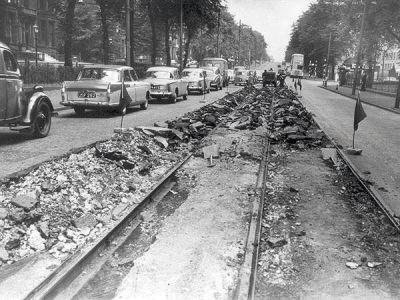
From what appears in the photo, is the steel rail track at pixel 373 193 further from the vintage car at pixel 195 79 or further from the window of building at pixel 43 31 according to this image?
the window of building at pixel 43 31

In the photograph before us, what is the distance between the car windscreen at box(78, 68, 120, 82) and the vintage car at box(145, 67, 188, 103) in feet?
21.1

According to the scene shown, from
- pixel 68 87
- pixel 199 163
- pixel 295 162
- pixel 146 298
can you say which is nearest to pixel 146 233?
pixel 146 298

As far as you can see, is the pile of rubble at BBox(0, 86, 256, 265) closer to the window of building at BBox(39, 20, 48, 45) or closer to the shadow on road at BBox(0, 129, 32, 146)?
the shadow on road at BBox(0, 129, 32, 146)

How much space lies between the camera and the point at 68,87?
604 inches

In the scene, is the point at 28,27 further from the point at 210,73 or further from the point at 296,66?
the point at 296,66

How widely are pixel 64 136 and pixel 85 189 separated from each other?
528cm

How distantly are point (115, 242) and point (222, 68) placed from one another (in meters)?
38.1

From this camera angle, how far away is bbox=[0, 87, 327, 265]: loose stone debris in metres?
5.05

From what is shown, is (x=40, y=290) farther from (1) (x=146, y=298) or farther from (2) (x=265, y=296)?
(2) (x=265, y=296)

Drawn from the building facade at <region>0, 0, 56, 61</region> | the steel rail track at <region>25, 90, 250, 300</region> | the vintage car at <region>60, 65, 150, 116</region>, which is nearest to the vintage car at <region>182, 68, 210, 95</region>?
the vintage car at <region>60, 65, 150, 116</region>

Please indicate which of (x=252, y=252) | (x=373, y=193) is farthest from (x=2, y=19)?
(x=252, y=252)

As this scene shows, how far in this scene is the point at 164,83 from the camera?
22.4 metres

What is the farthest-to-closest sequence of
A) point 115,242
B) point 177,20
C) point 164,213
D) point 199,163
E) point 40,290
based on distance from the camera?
1. point 177,20
2. point 199,163
3. point 164,213
4. point 115,242
5. point 40,290

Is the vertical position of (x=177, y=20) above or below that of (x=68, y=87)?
above
